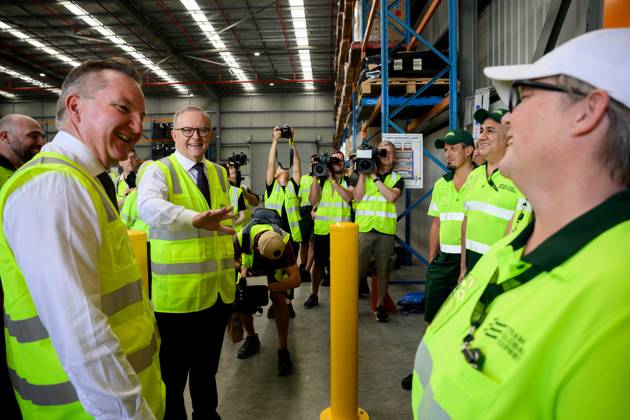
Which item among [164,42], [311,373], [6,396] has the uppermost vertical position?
[164,42]

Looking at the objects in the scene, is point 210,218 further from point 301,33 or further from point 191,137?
point 301,33

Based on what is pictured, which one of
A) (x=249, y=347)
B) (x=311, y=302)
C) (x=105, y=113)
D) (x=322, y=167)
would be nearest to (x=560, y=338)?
(x=105, y=113)

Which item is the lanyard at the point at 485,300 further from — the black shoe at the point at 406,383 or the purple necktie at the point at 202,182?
the black shoe at the point at 406,383

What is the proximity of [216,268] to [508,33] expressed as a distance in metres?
4.60

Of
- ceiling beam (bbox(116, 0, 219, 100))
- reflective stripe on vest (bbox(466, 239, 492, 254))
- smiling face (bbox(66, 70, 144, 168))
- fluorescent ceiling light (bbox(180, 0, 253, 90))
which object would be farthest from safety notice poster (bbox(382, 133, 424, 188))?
ceiling beam (bbox(116, 0, 219, 100))

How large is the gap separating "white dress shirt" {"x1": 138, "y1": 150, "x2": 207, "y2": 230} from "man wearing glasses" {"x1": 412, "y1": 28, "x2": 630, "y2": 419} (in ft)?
5.25

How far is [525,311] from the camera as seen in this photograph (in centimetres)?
77

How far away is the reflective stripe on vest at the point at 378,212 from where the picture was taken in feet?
16.8

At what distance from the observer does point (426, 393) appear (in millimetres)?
1037

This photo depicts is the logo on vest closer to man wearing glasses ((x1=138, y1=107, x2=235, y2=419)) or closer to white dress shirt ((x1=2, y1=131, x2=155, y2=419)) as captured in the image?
white dress shirt ((x1=2, y1=131, x2=155, y2=419))

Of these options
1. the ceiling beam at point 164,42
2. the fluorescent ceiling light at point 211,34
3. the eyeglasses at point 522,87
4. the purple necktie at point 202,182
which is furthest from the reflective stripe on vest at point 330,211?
the ceiling beam at point 164,42

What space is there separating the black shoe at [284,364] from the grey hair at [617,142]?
3.29 metres

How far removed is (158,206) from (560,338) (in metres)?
2.03

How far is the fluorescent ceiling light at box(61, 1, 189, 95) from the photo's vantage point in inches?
511
